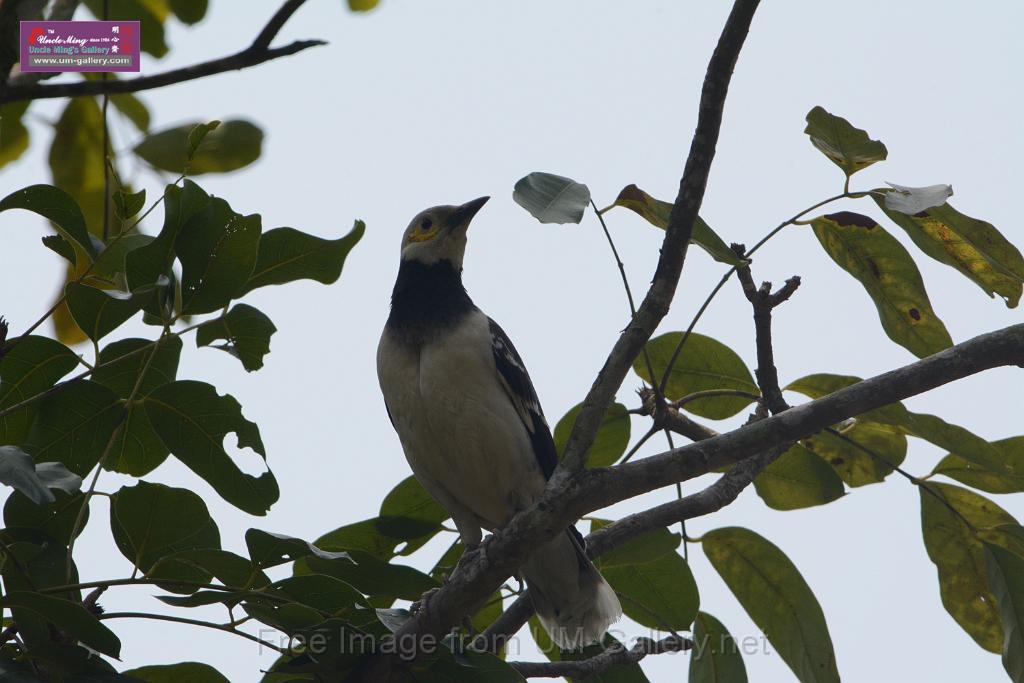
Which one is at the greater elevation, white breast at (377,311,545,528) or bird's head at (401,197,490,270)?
bird's head at (401,197,490,270)

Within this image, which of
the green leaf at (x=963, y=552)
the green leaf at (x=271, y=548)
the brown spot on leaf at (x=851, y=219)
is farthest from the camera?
the green leaf at (x=963, y=552)

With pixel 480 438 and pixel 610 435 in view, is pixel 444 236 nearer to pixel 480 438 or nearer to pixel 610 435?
pixel 480 438

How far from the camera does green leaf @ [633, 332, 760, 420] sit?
494cm

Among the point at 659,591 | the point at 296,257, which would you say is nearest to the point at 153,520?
the point at 296,257

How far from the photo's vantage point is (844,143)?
4.11m

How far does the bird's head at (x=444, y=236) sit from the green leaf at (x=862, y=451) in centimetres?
258

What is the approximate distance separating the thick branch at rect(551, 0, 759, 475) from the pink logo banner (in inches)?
112

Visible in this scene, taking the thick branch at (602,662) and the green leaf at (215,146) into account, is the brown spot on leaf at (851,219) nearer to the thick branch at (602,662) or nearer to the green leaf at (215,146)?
the thick branch at (602,662)

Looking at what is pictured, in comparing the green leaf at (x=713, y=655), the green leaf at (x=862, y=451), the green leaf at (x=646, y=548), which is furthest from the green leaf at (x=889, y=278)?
the green leaf at (x=713, y=655)

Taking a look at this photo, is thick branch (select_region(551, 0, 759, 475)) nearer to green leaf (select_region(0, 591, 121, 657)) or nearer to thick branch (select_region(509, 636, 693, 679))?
thick branch (select_region(509, 636, 693, 679))

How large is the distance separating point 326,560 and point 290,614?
287mm

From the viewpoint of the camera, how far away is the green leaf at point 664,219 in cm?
384

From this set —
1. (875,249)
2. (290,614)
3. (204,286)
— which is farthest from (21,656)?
(875,249)

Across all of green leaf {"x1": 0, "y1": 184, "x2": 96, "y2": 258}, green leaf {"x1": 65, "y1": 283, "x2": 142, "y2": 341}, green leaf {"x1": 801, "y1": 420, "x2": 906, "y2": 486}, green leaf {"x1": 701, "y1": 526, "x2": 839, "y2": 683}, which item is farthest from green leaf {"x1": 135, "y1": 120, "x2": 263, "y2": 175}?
green leaf {"x1": 801, "y1": 420, "x2": 906, "y2": 486}
